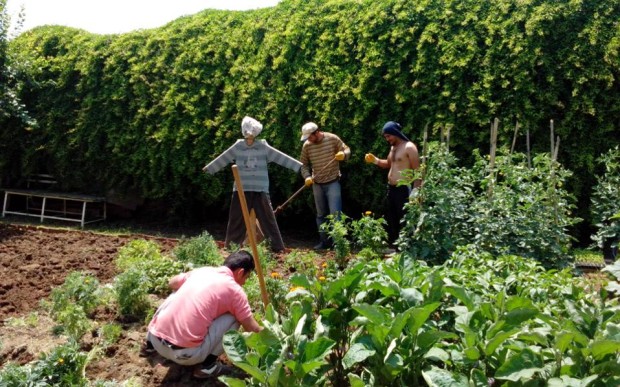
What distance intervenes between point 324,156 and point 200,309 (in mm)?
4289

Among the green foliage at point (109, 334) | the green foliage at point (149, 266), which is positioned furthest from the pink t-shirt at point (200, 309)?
the green foliage at point (149, 266)

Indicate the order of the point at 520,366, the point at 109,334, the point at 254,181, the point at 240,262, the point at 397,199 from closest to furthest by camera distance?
the point at 520,366, the point at 240,262, the point at 109,334, the point at 397,199, the point at 254,181

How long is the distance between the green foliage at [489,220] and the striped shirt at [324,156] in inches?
111

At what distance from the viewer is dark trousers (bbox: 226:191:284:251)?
7.72m

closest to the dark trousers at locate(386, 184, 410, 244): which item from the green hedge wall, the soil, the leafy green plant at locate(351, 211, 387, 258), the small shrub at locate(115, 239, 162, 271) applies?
the green hedge wall

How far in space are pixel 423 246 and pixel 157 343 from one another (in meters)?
2.23

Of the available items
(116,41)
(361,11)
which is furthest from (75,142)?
(361,11)

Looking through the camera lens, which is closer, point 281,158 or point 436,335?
point 436,335

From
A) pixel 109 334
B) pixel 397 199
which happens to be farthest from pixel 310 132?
pixel 109 334

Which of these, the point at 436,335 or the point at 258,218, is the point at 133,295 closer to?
the point at 258,218

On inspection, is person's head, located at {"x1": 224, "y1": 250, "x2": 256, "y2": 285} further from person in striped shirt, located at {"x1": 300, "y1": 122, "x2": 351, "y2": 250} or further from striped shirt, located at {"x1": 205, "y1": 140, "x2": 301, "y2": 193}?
person in striped shirt, located at {"x1": 300, "y1": 122, "x2": 351, "y2": 250}

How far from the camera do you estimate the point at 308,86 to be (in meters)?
9.13

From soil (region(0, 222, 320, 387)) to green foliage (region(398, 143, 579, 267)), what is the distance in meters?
2.08

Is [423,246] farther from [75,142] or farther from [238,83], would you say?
[75,142]
